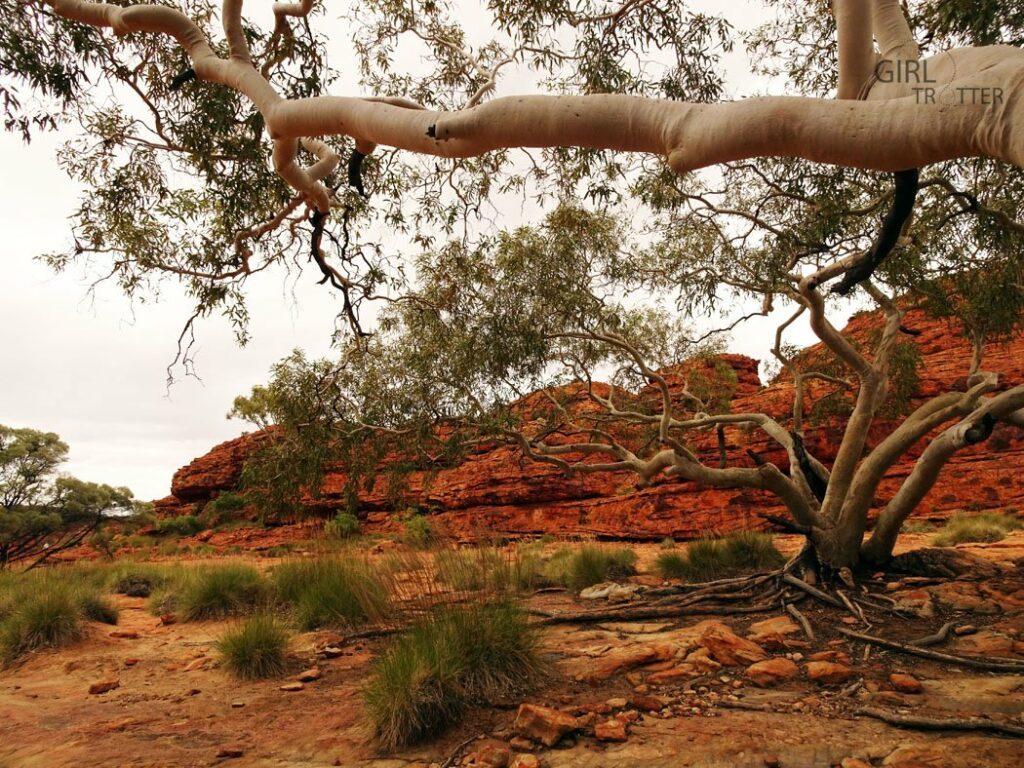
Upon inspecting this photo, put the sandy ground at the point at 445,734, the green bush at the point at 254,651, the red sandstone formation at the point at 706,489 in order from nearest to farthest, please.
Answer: the sandy ground at the point at 445,734
the green bush at the point at 254,651
the red sandstone formation at the point at 706,489

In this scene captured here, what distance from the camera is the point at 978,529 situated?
38.5ft

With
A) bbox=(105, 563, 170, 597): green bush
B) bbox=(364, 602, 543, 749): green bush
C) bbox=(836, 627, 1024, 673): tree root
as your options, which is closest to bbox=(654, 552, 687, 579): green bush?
bbox=(836, 627, 1024, 673): tree root

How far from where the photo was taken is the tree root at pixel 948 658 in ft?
13.0

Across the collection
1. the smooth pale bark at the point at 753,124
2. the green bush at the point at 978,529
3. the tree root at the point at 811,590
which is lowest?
the green bush at the point at 978,529

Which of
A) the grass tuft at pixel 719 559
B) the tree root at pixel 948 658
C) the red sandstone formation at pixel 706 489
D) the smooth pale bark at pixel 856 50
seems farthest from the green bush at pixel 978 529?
the smooth pale bark at pixel 856 50

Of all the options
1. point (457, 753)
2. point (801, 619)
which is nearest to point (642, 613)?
point (801, 619)

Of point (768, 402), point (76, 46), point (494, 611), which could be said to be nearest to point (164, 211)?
point (76, 46)

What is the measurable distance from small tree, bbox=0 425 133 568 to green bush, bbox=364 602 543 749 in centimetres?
2267

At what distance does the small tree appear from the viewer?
22062 millimetres

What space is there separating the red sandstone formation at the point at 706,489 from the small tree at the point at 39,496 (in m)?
9.83

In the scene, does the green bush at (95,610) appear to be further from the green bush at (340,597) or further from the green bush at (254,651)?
the green bush at (254,651)

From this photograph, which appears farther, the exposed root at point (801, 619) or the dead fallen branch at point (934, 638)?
the exposed root at point (801, 619)

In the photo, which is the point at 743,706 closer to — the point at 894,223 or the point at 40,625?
the point at 894,223

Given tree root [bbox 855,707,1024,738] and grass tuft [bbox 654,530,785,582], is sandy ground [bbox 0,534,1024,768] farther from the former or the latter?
grass tuft [bbox 654,530,785,582]
